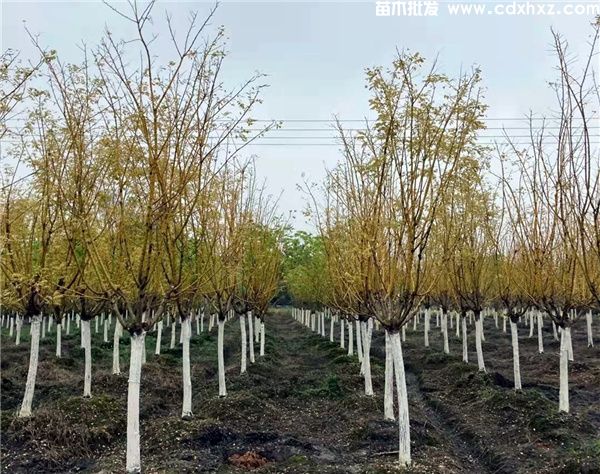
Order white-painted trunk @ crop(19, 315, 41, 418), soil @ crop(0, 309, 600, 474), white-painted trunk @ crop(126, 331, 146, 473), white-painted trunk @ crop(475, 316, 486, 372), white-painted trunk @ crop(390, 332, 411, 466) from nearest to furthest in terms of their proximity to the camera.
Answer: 1. white-painted trunk @ crop(126, 331, 146, 473)
2. white-painted trunk @ crop(390, 332, 411, 466)
3. soil @ crop(0, 309, 600, 474)
4. white-painted trunk @ crop(19, 315, 41, 418)
5. white-painted trunk @ crop(475, 316, 486, 372)

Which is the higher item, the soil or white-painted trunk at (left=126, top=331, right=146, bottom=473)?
white-painted trunk at (left=126, top=331, right=146, bottom=473)

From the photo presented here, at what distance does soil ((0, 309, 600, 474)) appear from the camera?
8.66 m

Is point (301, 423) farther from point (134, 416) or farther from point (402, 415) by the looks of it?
point (134, 416)

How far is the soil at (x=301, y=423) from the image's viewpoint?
8656 millimetres

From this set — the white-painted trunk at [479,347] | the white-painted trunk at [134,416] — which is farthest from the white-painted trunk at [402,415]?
the white-painted trunk at [479,347]

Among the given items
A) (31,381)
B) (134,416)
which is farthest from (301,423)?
(31,381)

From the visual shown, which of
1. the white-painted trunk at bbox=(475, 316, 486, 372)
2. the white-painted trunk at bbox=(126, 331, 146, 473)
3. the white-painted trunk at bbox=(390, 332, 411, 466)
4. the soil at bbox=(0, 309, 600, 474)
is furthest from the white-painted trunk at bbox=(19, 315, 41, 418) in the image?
the white-painted trunk at bbox=(475, 316, 486, 372)

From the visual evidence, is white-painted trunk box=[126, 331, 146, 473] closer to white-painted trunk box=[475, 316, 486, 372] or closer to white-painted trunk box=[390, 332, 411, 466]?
white-painted trunk box=[390, 332, 411, 466]

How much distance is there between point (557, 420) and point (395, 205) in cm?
555

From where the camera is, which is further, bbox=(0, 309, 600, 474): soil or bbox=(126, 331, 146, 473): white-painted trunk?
bbox=(0, 309, 600, 474): soil

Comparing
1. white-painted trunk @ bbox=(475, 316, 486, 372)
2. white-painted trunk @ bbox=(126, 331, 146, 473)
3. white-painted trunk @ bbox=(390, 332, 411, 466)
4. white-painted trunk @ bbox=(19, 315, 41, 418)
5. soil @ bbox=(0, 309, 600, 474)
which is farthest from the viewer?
white-painted trunk @ bbox=(475, 316, 486, 372)

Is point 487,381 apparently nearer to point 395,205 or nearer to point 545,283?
point 545,283

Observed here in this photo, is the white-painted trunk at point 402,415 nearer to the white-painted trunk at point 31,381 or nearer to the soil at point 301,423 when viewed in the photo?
the soil at point 301,423

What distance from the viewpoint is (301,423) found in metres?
11.5
